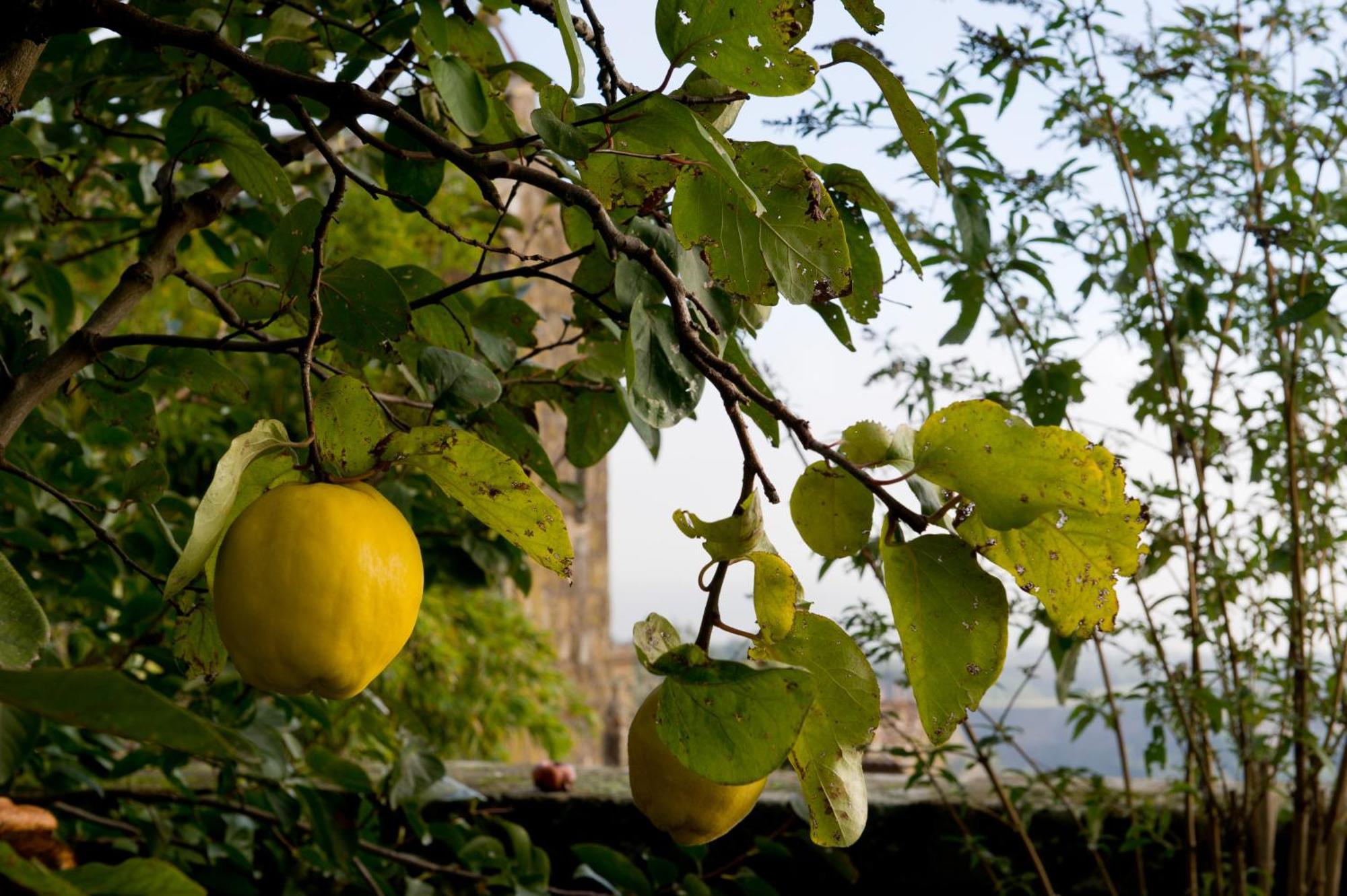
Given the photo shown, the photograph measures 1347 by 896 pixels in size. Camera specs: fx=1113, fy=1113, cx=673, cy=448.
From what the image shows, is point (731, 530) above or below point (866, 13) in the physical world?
below

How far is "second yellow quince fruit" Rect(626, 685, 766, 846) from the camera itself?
370 millimetres

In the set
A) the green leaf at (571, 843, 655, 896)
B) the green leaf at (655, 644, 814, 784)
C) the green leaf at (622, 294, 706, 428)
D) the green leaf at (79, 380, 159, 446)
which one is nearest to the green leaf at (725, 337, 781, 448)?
the green leaf at (622, 294, 706, 428)

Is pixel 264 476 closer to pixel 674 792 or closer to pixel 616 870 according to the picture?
pixel 674 792

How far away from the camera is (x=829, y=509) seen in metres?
0.38

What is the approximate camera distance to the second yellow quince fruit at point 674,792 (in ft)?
1.21

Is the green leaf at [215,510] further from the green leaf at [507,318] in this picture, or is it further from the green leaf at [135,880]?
the green leaf at [507,318]

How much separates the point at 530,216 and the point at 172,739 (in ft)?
23.0

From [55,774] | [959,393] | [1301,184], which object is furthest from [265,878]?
[1301,184]

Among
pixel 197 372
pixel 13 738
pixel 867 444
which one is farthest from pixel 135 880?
pixel 13 738

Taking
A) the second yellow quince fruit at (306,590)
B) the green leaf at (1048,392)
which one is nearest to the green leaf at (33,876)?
the second yellow quince fruit at (306,590)

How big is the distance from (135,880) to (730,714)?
0.52 feet

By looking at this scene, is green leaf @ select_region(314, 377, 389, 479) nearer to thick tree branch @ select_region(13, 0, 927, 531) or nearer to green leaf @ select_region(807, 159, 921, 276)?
thick tree branch @ select_region(13, 0, 927, 531)

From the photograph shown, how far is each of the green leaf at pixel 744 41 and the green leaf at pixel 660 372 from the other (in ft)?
0.29

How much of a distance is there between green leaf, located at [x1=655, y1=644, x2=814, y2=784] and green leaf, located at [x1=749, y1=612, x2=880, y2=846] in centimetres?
3
